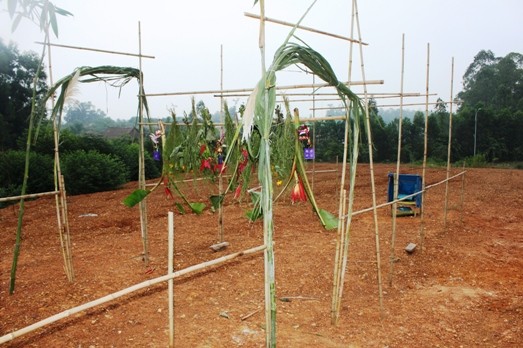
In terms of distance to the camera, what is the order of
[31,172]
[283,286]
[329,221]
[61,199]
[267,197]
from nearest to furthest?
[267,197] < [329,221] < [61,199] < [283,286] < [31,172]

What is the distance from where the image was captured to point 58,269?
4.08 m

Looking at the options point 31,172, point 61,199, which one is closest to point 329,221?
point 61,199

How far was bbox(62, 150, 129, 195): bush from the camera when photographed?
10383mm

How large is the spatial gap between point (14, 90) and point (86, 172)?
23.8 ft

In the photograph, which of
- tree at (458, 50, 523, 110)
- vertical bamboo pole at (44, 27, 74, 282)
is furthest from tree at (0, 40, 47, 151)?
tree at (458, 50, 523, 110)

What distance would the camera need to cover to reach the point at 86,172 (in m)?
10.5

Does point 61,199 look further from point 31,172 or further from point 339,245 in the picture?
point 31,172

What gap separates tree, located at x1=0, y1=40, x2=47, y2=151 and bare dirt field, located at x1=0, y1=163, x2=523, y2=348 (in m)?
10.00

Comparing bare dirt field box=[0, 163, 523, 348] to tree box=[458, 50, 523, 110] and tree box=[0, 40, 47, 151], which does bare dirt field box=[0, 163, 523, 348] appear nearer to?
tree box=[0, 40, 47, 151]

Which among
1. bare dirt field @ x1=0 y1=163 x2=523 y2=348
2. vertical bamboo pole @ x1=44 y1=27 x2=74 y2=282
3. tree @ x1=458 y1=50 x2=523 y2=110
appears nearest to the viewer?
bare dirt field @ x1=0 y1=163 x2=523 y2=348

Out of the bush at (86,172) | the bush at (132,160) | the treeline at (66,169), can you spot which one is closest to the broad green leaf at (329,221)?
the treeline at (66,169)

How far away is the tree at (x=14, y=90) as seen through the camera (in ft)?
46.8

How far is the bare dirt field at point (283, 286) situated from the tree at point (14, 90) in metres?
10.00

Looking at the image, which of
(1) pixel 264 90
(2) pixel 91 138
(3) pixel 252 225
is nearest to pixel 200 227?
(3) pixel 252 225
